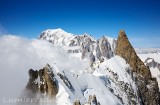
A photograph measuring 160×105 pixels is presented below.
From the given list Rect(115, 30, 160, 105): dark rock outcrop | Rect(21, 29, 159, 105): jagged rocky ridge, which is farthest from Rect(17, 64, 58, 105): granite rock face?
Rect(115, 30, 160, 105): dark rock outcrop

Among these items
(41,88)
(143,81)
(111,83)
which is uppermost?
(41,88)

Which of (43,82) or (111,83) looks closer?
(43,82)

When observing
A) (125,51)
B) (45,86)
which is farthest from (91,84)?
(125,51)

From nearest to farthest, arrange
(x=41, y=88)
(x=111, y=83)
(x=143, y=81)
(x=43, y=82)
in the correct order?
(x=41, y=88) < (x=43, y=82) < (x=111, y=83) < (x=143, y=81)

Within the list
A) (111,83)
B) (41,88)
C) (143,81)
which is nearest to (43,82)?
(41,88)

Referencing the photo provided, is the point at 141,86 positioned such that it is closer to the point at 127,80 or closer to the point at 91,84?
the point at 127,80

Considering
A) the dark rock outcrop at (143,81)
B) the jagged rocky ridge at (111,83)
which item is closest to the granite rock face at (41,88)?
the jagged rocky ridge at (111,83)

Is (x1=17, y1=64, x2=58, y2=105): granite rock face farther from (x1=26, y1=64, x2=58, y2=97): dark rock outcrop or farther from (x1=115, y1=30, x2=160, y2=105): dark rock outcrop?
(x1=115, y1=30, x2=160, y2=105): dark rock outcrop

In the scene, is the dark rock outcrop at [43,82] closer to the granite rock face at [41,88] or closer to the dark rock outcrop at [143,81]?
the granite rock face at [41,88]

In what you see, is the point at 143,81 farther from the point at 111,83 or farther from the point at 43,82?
the point at 43,82

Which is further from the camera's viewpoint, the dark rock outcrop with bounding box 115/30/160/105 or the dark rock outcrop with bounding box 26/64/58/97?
the dark rock outcrop with bounding box 115/30/160/105

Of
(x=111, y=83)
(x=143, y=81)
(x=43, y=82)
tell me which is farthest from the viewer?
(x=143, y=81)

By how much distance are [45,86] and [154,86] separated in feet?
172

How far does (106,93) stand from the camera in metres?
81.4
